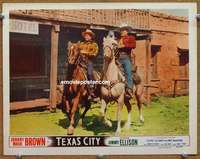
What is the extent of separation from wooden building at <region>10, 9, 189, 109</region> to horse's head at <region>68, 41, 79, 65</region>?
0.02 meters

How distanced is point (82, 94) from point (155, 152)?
0.32 m

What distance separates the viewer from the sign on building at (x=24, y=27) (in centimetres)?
150

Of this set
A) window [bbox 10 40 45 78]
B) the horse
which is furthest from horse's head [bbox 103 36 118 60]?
window [bbox 10 40 45 78]

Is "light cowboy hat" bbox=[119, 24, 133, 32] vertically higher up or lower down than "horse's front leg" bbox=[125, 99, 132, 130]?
higher up

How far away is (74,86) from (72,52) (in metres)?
0.12

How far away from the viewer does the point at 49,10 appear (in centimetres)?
150

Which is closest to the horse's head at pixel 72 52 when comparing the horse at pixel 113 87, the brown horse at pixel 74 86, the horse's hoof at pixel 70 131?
the brown horse at pixel 74 86

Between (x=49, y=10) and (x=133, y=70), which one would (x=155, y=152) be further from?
(x=49, y=10)

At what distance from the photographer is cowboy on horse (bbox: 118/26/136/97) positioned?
4.95 feet

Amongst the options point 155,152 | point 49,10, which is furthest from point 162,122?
point 49,10

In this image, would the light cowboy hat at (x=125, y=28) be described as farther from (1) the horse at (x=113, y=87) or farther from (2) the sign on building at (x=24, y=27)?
(2) the sign on building at (x=24, y=27)

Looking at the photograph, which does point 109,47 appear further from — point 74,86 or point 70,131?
point 70,131

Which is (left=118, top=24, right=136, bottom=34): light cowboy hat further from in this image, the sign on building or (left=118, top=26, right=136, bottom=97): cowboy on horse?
the sign on building

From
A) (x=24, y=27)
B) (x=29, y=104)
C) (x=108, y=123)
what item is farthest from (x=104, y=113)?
(x=24, y=27)
